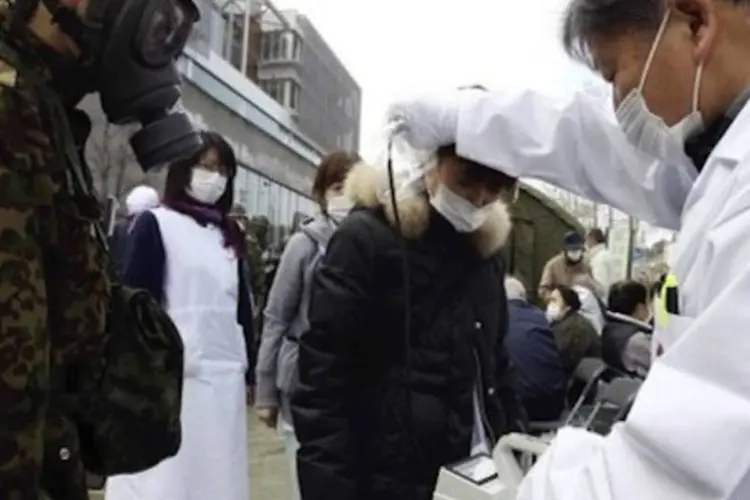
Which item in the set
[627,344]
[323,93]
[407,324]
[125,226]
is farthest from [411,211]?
[323,93]

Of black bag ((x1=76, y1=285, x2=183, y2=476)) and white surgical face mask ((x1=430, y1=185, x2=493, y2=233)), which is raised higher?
white surgical face mask ((x1=430, y1=185, x2=493, y2=233))

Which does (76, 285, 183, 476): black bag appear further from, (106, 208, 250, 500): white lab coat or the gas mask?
(106, 208, 250, 500): white lab coat

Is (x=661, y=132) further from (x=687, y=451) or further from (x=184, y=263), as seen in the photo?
(x=184, y=263)

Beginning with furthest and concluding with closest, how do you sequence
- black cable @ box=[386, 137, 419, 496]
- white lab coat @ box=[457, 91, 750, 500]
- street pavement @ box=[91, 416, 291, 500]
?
street pavement @ box=[91, 416, 291, 500]
black cable @ box=[386, 137, 419, 496]
white lab coat @ box=[457, 91, 750, 500]

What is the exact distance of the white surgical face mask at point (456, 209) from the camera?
2.70 m

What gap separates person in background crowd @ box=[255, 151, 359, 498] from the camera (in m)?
4.14

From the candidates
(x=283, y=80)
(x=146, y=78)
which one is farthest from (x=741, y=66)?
(x=283, y=80)

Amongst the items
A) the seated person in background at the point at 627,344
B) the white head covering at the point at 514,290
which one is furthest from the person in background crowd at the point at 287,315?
the seated person in background at the point at 627,344

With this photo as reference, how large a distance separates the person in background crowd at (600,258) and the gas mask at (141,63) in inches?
285

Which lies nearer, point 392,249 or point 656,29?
point 656,29

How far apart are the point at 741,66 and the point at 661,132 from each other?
0.32 meters

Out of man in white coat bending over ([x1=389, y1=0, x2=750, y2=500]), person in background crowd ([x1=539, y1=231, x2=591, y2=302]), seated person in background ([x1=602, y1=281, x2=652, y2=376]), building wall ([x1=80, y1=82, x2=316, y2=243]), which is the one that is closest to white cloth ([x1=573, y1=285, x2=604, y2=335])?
person in background crowd ([x1=539, y1=231, x2=591, y2=302])

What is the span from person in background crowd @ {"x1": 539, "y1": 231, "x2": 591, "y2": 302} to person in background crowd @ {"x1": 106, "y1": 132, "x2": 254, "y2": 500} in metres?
2.63

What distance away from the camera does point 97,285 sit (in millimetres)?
1485
